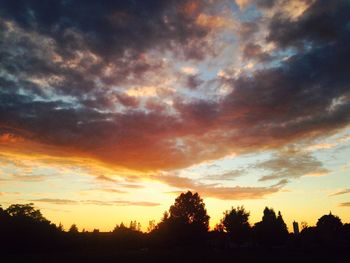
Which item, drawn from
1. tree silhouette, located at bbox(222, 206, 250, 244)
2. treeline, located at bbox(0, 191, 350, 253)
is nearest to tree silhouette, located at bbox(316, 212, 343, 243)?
treeline, located at bbox(0, 191, 350, 253)

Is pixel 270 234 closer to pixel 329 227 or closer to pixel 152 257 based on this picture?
pixel 329 227

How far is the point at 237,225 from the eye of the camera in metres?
96.0

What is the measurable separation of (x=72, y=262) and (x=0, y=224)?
23.6 meters

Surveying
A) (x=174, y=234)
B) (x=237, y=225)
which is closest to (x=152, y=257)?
(x=174, y=234)

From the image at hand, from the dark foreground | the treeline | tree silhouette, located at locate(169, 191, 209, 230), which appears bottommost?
the dark foreground

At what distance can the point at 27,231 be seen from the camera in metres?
53.8

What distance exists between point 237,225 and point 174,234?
3269 centimetres

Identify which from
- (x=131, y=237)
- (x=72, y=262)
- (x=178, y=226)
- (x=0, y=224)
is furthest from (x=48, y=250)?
(x=178, y=226)

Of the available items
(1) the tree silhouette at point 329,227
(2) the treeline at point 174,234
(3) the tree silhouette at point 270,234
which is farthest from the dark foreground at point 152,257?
(1) the tree silhouette at point 329,227

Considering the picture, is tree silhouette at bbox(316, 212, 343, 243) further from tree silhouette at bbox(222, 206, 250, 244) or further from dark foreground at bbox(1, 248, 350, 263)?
dark foreground at bbox(1, 248, 350, 263)

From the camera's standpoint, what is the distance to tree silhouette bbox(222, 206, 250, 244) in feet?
312

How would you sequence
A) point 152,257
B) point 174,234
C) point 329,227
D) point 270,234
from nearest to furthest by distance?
1. point 152,257
2. point 174,234
3. point 270,234
4. point 329,227

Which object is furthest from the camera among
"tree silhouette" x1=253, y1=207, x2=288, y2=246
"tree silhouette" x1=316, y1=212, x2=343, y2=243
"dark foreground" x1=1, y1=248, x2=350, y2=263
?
"tree silhouette" x1=316, y1=212, x2=343, y2=243

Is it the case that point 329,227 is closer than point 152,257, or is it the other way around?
point 152,257
